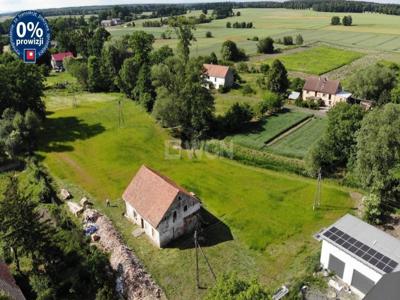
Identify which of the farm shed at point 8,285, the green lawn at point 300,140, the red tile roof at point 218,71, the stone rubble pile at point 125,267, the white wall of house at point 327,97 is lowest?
the stone rubble pile at point 125,267

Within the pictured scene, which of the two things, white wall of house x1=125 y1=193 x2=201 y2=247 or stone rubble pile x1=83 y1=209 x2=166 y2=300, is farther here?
white wall of house x1=125 y1=193 x2=201 y2=247

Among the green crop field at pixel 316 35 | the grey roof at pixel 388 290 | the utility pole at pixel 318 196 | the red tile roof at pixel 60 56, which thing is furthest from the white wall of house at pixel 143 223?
the green crop field at pixel 316 35

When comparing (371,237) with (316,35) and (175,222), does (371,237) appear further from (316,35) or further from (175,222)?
(316,35)

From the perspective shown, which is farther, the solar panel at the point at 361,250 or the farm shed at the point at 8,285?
the solar panel at the point at 361,250

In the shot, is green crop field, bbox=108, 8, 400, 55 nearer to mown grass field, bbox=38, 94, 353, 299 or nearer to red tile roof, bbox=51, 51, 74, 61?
red tile roof, bbox=51, 51, 74, 61

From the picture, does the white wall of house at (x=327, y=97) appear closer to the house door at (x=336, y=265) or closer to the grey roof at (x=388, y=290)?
the house door at (x=336, y=265)

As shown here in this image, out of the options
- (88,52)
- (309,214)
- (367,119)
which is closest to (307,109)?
(367,119)

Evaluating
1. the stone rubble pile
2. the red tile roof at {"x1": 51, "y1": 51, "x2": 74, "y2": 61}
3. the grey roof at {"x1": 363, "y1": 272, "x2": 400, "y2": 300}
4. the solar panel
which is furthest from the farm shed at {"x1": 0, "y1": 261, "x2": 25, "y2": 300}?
the red tile roof at {"x1": 51, "y1": 51, "x2": 74, "y2": 61}
